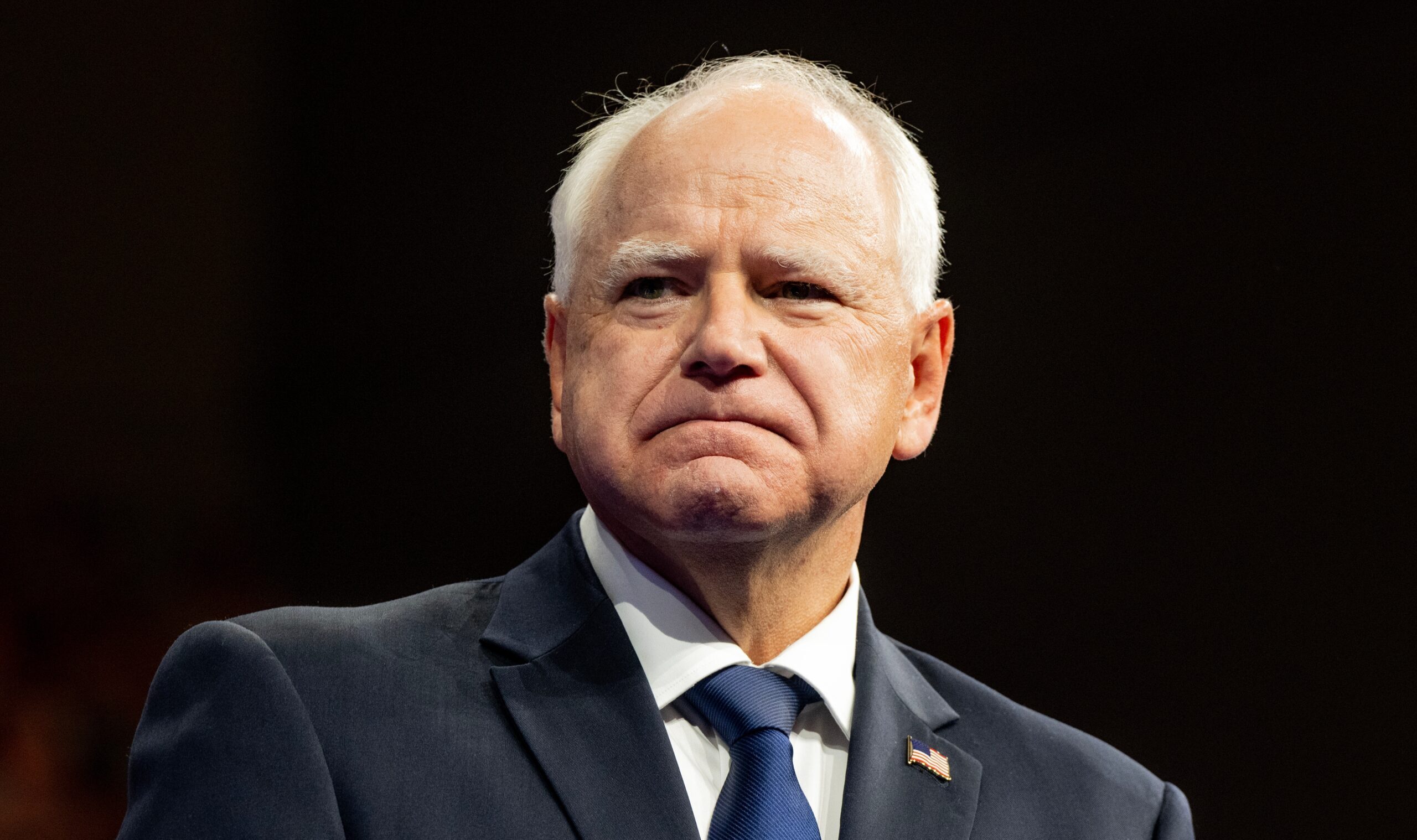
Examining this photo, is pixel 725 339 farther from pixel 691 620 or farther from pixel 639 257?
pixel 691 620

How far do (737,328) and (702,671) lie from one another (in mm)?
431

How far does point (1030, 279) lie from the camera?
3.03 meters

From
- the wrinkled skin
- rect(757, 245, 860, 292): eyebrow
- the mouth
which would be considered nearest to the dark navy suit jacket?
the wrinkled skin

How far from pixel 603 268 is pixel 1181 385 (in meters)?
1.63

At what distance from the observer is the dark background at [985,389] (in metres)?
2.82

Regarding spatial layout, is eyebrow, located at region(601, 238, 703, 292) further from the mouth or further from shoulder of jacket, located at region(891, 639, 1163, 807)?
shoulder of jacket, located at region(891, 639, 1163, 807)

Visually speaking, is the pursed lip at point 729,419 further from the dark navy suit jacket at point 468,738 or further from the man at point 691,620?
the dark navy suit jacket at point 468,738

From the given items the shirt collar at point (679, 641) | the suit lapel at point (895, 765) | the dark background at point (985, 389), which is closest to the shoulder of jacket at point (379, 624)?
the shirt collar at point (679, 641)

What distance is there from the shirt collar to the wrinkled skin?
25mm

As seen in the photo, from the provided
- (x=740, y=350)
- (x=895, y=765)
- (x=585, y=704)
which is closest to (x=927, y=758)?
(x=895, y=765)

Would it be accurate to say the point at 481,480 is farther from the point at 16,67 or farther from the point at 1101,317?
the point at 16,67

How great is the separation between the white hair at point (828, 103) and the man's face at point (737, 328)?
0.14ft

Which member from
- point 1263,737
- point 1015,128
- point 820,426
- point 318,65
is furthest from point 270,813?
point 318,65

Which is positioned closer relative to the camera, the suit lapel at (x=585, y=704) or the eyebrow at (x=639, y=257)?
the suit lapel at (x=585, y=704)
